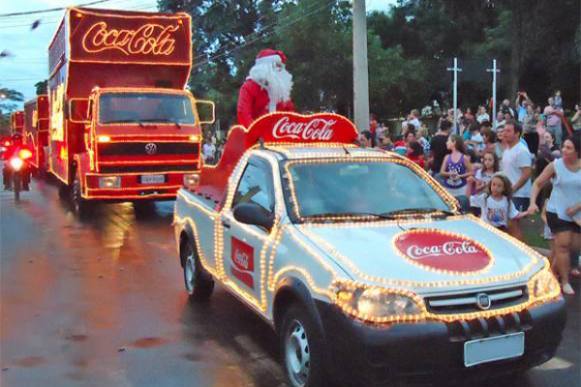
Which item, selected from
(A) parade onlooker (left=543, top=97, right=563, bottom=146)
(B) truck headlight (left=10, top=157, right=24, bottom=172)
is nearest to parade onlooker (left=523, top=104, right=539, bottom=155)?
(A) parade onlooker (left=543, top=97, right=563, bottom=146)

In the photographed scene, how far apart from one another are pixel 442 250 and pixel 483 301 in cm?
48

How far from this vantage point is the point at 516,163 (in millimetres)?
8070

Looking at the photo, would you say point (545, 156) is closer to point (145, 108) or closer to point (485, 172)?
point (485, 172)

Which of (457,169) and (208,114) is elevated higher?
(208,114)

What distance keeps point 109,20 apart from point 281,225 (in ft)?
33.7

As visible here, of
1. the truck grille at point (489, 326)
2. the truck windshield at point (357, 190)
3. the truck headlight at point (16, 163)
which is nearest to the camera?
the truck grille at point (489, 326)

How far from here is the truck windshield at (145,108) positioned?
12.5 m

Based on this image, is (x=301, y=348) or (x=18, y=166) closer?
(x=301, y=348)

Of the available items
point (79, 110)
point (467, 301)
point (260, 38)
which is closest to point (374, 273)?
point (467, 301)

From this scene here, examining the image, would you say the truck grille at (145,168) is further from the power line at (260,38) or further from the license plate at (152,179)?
the power line at (260,38)

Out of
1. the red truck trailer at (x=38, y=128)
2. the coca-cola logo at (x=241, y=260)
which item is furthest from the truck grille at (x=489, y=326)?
the red truck trailer at (x=38, y=128)

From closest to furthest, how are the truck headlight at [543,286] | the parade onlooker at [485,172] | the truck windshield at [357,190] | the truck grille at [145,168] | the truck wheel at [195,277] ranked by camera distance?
the truck headlight at [543,286] → the truck windshield at [357,190] → the truck wheel at [195,277] → the parade onlooker at [485,172] → the truck grille at [145,168]

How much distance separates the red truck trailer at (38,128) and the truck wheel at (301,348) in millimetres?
16222

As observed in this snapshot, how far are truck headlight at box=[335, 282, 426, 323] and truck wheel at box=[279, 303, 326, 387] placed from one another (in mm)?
296
